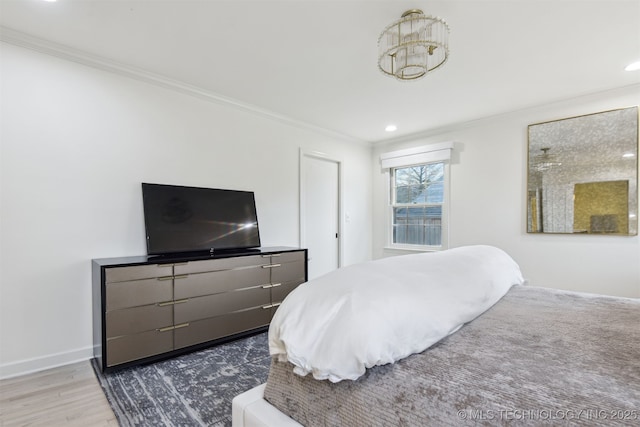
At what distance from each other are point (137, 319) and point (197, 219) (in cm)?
103

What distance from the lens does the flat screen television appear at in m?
2.75

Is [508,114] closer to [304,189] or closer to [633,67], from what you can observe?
[633,67]

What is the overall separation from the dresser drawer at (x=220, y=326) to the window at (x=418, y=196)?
8.96 ft

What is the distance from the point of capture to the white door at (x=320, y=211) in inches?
169

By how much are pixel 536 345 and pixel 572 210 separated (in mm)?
3013

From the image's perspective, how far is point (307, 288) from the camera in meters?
1.11

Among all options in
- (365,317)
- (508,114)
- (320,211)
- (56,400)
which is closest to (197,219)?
(56,400)

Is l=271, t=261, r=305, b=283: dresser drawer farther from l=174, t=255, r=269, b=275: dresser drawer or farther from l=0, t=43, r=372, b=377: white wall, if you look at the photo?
l=0, t=43, r=372, b=377: white wall

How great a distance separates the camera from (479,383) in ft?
2.69

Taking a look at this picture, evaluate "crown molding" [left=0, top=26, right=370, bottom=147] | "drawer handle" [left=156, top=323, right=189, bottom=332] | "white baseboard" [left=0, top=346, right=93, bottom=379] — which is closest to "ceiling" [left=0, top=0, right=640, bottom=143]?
"crown molding" [left=0, top=26, right=370, bottom=147]

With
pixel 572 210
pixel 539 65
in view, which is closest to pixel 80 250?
pixel 539 65

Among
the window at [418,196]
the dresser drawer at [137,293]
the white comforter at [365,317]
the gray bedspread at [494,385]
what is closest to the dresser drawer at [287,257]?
the dresser drawer at [137,293]

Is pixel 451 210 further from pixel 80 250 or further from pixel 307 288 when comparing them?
pixel 80 250

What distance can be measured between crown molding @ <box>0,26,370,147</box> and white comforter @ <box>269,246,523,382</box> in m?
2.70
